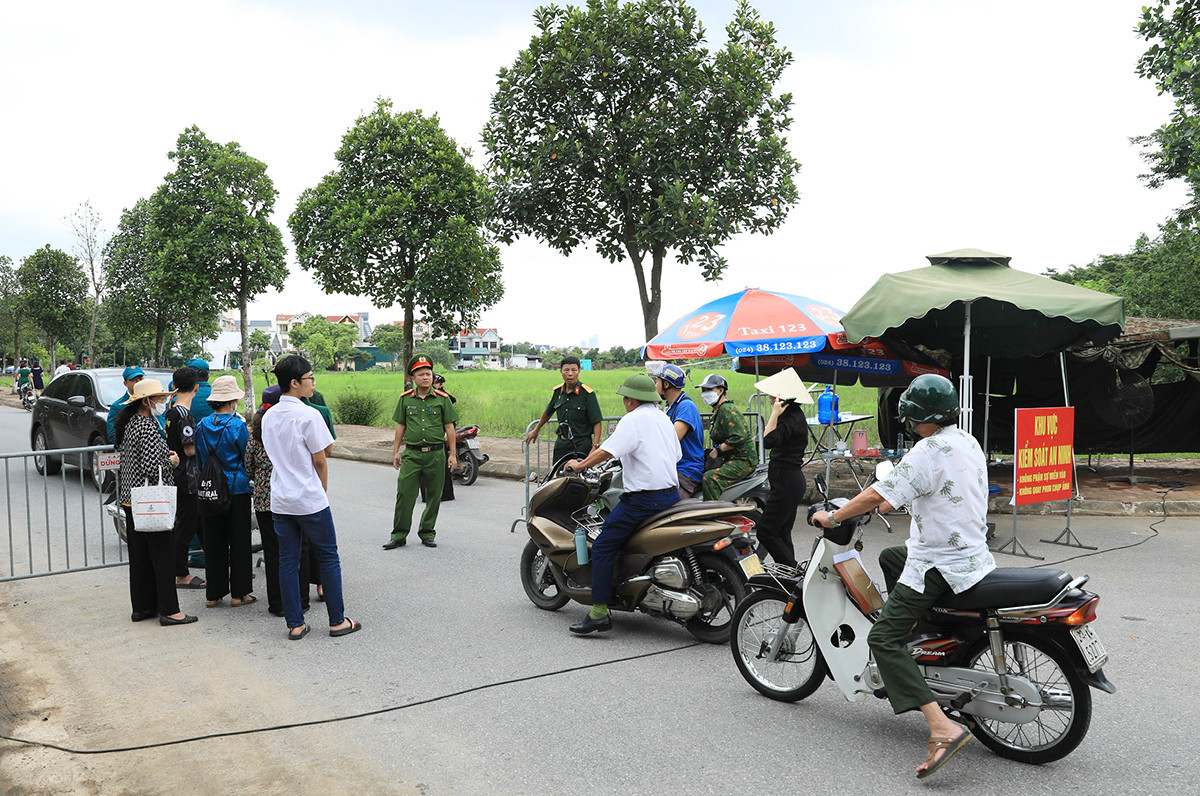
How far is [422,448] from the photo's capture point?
8.18 metres

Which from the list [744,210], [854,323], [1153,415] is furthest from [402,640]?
[1153,415]

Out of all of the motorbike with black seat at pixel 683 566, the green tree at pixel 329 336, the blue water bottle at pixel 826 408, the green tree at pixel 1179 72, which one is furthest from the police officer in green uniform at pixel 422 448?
the green tree at pixel 329 336

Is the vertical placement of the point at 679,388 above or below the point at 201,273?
below

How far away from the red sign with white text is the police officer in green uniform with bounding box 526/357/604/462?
4116 mm

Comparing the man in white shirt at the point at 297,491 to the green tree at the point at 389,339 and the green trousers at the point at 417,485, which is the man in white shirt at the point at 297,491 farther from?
the green tree at the point at 389,339

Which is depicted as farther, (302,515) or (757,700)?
(302,515)

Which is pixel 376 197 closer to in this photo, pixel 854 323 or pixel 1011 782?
pixel 854 323

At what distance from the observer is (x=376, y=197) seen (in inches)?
639

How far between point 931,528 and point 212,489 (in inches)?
194

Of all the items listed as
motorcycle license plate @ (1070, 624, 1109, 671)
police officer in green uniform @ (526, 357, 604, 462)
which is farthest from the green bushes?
motorcycle license plate @ (1070, 624, 1109, 671)

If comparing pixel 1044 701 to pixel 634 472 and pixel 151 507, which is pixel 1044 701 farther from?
pixel 151 507

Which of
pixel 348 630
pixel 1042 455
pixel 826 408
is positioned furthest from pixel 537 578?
pixel 826 408

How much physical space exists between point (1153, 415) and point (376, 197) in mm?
13947

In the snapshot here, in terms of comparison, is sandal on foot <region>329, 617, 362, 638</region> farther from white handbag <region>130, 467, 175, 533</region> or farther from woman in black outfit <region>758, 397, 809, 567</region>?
woman in black outfit <region>758, 397, 809, 567</region>
